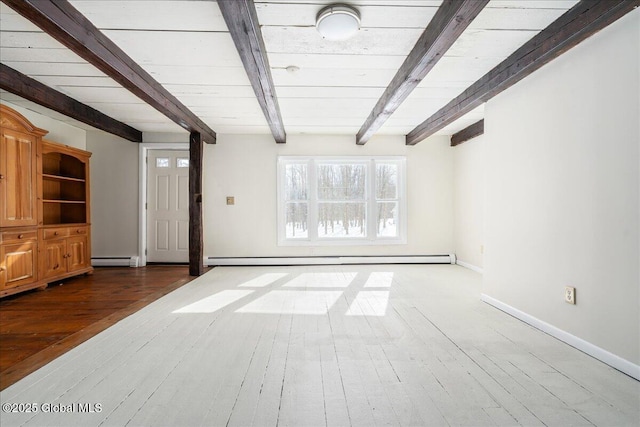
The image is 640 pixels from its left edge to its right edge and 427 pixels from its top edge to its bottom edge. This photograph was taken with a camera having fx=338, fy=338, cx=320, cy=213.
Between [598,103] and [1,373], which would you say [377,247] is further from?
[1,373]

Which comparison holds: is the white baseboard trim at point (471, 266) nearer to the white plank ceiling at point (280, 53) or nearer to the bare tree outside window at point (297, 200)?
the white plank ceiling at point (280, 53)

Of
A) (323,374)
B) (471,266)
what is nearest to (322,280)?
(471,266)

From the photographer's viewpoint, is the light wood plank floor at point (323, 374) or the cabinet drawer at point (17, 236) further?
the cabinet drawer at point (17, 236)

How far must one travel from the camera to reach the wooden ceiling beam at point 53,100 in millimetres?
3137

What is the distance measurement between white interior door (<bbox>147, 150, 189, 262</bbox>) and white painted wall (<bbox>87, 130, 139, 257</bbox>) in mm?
266

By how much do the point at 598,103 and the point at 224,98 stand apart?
346 cm

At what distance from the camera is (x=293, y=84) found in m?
3.46

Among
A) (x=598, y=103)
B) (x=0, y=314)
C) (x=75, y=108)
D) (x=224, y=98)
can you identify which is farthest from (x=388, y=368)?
(x=75, y=108)

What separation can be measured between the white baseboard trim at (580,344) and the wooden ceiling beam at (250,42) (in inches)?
121

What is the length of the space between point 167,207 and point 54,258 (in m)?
1.88

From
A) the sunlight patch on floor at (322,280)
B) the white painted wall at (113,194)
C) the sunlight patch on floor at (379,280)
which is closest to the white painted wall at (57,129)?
the white painted wall at (113,194)

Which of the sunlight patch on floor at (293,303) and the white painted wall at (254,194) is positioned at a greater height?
the white painted wall at (254,194)

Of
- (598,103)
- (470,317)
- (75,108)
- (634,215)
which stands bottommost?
(470,317)

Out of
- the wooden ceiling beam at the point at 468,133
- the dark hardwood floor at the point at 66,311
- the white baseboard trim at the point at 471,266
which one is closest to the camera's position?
the dark hardwood floor at the point at 66,311
